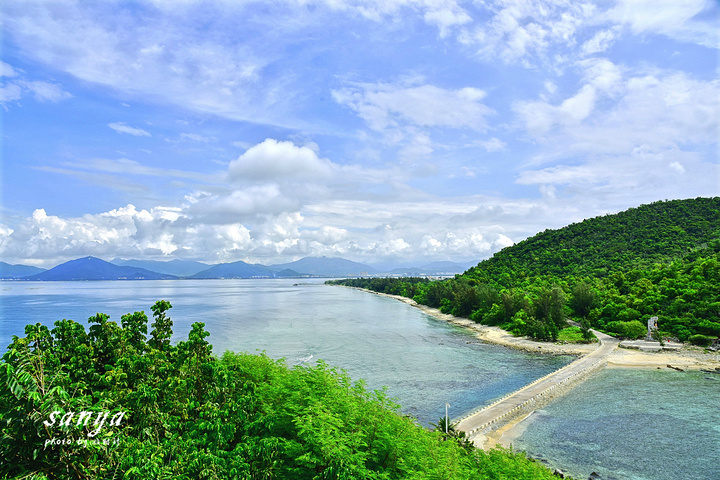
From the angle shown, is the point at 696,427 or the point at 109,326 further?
the point at 696,427

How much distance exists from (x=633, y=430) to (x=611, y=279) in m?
68.7

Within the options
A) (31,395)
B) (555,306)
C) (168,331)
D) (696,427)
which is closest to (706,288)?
(555,306)

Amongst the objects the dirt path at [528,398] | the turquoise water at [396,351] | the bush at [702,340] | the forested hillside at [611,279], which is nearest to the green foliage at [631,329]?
the forested hillside at [611,279]

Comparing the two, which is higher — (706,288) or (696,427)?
(706,288)

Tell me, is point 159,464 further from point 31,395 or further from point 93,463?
point 31,395

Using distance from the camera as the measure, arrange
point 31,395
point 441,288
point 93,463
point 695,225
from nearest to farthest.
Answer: point 31,395, point 93,463, point 695,225, point 441,288

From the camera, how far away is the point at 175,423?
12688mm

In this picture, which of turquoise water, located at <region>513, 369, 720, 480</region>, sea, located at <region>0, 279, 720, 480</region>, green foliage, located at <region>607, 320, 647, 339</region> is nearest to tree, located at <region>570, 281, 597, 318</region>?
green foliage, located at <region>607, 320, 647, 339</region>

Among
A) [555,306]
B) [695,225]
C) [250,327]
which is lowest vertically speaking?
[250,327]

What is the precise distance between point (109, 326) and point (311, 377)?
8627 mm

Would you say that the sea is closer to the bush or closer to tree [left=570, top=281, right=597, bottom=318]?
the bush

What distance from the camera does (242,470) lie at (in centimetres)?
1101

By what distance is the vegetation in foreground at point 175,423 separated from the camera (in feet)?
28.0

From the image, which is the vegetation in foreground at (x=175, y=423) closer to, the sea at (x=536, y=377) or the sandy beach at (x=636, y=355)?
the sea at (x=536, y=377)
